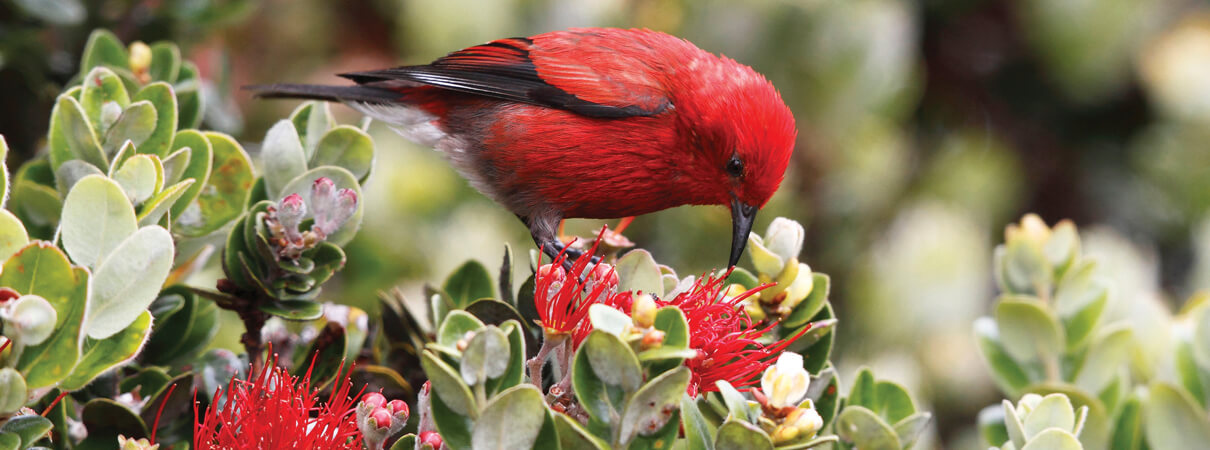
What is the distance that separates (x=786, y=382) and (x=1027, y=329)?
94 cm

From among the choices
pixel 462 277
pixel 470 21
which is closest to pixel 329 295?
pixel 470 21

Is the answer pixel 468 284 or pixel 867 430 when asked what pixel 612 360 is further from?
pixel 468 284

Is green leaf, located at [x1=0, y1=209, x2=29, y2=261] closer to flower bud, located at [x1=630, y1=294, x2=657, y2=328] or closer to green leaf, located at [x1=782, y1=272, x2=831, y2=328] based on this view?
flower bud, located at [x1=630, y1=294, x2=657, y2=328]

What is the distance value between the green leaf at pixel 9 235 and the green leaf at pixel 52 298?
72mm

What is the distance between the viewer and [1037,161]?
21.0 feet

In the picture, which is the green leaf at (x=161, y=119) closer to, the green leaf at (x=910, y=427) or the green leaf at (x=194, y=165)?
the green leaf at (x=194, y=165)

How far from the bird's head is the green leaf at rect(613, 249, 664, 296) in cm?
59

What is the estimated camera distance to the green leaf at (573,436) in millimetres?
1262

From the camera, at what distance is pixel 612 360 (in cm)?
125

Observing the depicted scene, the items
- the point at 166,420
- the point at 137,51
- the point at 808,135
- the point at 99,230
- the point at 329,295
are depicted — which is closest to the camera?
the point at 99,230

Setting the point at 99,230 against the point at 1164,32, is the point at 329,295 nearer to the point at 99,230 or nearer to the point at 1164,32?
the point at 99,230

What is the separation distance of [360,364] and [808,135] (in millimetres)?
2910

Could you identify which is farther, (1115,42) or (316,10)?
(316,10)

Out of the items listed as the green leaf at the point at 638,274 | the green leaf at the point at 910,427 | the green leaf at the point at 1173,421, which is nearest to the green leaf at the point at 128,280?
the green leaf at the point at 638,274
